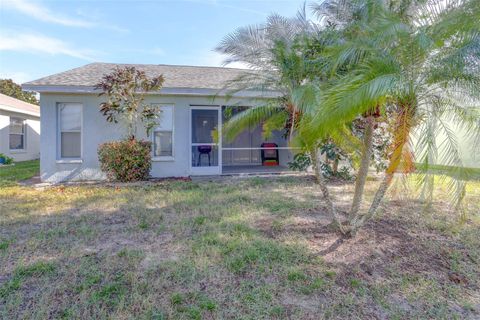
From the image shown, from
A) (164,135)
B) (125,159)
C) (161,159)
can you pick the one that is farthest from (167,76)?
(125,159)

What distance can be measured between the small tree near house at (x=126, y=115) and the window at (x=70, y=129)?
4.05 feet

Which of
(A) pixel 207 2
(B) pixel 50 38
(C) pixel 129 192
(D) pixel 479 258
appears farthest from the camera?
(B) pixel 50 38

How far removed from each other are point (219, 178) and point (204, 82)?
3.70 metres

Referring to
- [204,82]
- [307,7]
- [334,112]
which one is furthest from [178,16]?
[334,112]

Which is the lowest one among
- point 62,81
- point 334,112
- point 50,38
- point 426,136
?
point 426,136

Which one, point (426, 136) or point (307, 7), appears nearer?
point (426, 136)

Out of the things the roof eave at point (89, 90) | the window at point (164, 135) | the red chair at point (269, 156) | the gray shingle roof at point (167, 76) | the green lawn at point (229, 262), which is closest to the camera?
the green lawn at point (229, 262)

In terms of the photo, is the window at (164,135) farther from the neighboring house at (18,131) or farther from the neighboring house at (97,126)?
the neighboring house at (18,131)

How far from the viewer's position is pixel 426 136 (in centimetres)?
397

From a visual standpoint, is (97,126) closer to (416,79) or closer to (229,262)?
(229,262)

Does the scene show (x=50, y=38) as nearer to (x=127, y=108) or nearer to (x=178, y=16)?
(x=178, y=16)

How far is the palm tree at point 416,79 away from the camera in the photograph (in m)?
3.62

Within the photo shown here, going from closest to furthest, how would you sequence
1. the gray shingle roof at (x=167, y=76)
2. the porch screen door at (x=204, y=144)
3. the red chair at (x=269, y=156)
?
the gray shingle roof at (x=167, y=76) < the porch screen door at (x=204, y=144) < the red chair at (x=269, y=156)

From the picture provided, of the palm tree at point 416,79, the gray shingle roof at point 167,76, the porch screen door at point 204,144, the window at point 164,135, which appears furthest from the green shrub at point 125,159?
the palm tree at point 416,79
